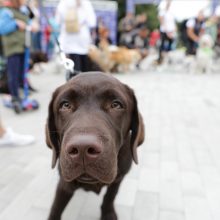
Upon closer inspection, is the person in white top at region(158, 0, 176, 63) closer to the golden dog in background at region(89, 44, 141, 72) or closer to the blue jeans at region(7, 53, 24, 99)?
the golden dog in background at region(89, 44, 141, 72)

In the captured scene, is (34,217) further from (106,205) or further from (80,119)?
(80,119)

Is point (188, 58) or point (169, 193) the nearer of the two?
point (169, 193)

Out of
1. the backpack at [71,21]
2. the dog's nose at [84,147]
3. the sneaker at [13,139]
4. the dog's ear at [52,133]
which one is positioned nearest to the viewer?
the dog's nose at [84,147]

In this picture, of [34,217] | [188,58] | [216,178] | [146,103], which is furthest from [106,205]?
[188,58]

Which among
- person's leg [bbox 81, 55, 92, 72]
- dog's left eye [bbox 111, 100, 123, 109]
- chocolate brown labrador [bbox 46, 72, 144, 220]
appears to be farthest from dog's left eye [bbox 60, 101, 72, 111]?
person's leg [bbox 81, 55, 92, 72]

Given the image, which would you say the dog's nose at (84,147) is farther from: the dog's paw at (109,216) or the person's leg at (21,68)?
the person's leg at (21,68)

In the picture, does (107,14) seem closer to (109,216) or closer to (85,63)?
(85,63)

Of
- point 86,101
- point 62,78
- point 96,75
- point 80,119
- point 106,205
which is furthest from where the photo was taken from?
point 62,78

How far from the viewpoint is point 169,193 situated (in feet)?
9.86

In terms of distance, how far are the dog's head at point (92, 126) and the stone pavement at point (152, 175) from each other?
0.73 m

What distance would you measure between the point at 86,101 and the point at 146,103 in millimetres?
4742

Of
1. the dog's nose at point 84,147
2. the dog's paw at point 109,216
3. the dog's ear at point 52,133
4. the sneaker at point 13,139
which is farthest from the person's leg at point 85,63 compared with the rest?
the dog's nose at point 84,147

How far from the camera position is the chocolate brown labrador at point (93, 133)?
1.66m

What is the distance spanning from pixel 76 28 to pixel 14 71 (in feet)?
4.30
